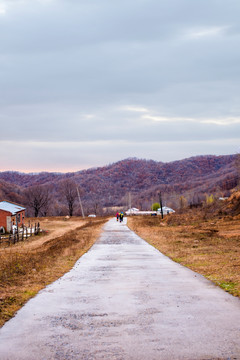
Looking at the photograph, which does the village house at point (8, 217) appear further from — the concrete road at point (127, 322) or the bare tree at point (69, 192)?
the bare tree at point (69, 192)

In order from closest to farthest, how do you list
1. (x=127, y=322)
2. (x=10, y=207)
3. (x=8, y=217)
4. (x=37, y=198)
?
1. (x=127, y=322)
2. (x=8, y=217)
3. (x=10, y=207)
4. (x=37, y=198)

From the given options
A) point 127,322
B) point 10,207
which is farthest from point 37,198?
point 127,322

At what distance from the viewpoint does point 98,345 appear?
608cm

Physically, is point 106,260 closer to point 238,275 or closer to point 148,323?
point 238,275

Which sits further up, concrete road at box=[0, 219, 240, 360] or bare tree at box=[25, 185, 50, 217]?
bare tree at box=[25, 185, 50, 217]

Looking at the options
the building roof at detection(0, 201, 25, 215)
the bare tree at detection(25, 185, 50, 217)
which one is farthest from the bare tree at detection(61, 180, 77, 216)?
the building roof at detection(0, 201, 25, 215)

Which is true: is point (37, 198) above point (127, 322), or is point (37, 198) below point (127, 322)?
above

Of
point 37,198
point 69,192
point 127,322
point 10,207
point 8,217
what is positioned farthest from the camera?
point 69,192

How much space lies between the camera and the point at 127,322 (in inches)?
291

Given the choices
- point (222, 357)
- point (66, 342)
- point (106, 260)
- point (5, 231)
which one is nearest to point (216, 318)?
point (222, 357)

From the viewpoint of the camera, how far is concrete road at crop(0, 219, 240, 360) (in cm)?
577

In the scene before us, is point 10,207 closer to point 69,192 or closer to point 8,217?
point 8,217

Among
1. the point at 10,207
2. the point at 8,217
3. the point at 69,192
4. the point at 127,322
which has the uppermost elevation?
the point at 69,192

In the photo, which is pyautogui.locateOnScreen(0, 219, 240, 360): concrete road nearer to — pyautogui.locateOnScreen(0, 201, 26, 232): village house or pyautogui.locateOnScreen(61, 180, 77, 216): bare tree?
pyautogui.locateOnScreen(0, 201, 26, 232): village house
